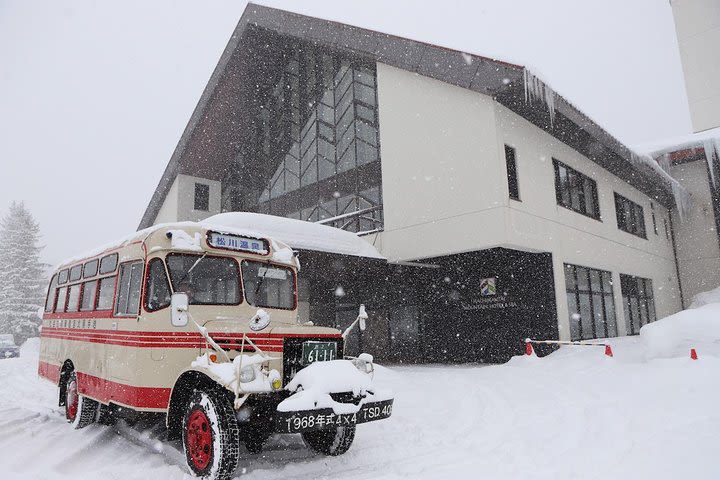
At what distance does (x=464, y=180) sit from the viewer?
43.9 feet

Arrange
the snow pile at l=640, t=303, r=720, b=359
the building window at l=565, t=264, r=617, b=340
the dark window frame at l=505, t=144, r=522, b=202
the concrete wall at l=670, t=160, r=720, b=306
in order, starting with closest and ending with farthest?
the snow pile at l=640, t=303, r=720, b=359 → the dark window frame at l=505, t=144, r=522, b=202 → the building window at l=565, t=264, r=617, b=340 → the concrete wall at l=670, t=160, r=720, b=306

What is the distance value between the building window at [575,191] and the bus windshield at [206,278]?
12068mm

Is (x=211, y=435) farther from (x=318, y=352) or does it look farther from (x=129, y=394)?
(x=129, y=394)

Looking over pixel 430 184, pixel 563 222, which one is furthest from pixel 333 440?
pixel 563 222

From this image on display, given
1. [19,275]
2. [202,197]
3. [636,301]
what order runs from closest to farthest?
[636,301]
[202,197]
[19,275]

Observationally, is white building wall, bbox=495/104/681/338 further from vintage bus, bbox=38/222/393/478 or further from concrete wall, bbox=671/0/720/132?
concrete wall, bbox=671/0/720/132

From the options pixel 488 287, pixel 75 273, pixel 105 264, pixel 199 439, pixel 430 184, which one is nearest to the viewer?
pixel 199 439

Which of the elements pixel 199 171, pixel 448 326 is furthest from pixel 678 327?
pixel 199 171

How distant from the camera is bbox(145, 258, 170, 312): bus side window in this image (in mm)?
5754

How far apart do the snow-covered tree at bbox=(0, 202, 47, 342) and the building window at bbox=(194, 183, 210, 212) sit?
828 inches

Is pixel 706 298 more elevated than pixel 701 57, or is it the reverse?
pixel 701 57

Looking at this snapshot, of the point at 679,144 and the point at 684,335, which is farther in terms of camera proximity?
the point at 679,144

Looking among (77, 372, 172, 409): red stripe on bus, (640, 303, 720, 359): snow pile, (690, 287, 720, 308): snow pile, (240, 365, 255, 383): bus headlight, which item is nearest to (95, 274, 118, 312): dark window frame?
(77, 372, 172, 409): red stripe on bus

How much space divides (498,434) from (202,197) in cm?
1958
